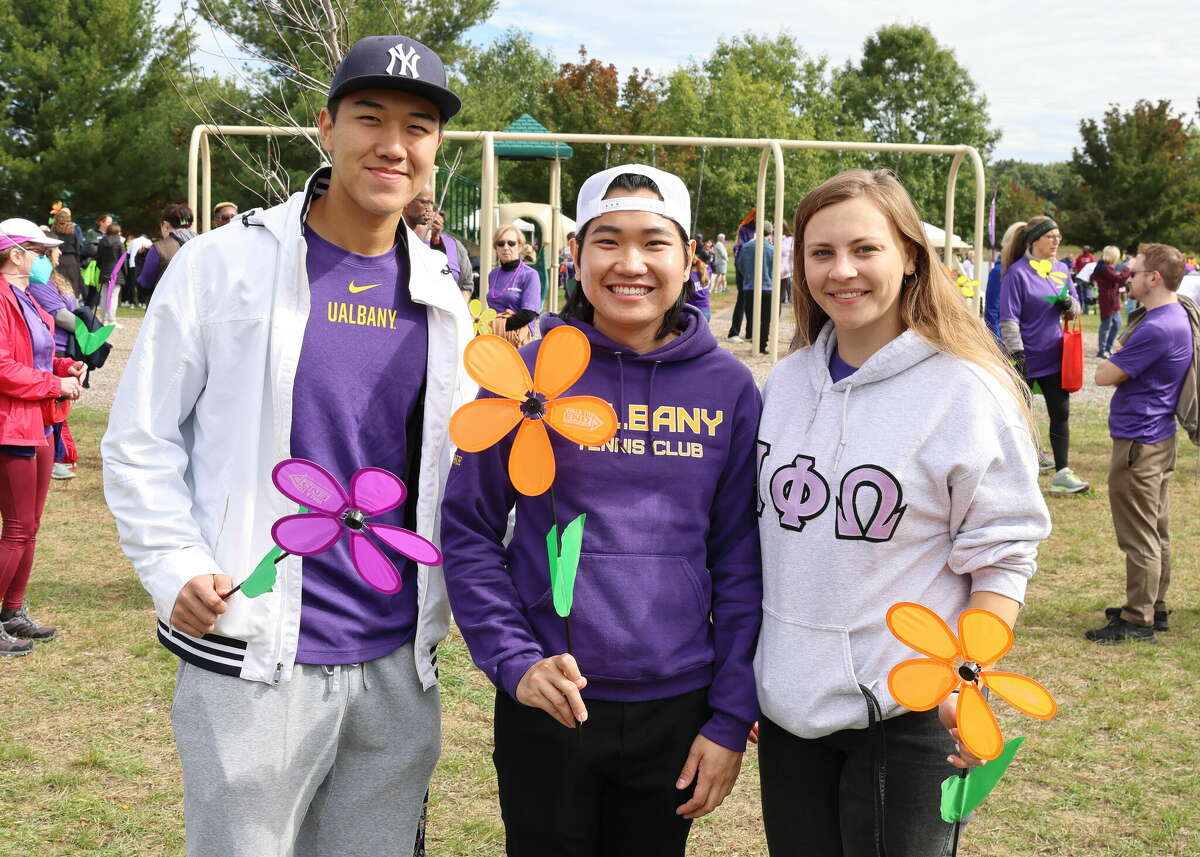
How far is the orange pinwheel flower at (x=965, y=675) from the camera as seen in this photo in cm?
150

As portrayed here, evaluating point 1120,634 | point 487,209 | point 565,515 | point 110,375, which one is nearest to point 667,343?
point 565,515

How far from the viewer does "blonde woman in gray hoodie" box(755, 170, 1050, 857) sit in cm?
171

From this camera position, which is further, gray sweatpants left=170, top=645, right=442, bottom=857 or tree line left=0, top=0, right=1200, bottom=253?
tree line left=0, top=0, right=1200, bottom=253

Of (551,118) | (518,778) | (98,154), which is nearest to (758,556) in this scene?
(518,778)

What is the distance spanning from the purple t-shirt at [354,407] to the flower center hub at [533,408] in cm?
24

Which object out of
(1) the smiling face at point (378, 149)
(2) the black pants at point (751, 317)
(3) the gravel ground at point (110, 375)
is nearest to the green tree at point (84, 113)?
(3) the gravel ground at point (110, 375)

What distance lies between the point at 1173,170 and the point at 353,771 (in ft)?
128

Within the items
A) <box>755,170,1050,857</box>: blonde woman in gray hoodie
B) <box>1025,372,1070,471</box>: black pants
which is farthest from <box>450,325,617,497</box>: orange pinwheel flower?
<box>1025,372,1070,471</box>: black pants

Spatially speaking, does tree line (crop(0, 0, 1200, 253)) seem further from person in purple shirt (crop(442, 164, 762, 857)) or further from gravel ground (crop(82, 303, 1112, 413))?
person in purple shirt (crop(442, 164, 762, 857))

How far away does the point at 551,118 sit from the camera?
121 ft

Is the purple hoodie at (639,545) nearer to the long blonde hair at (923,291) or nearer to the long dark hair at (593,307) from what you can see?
the long dark hair at (593,307)

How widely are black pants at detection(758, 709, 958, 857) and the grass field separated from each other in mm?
919

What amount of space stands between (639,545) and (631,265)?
477 mm

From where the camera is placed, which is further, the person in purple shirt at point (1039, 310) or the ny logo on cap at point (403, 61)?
the person in purple shirt at point (1039, 310)
